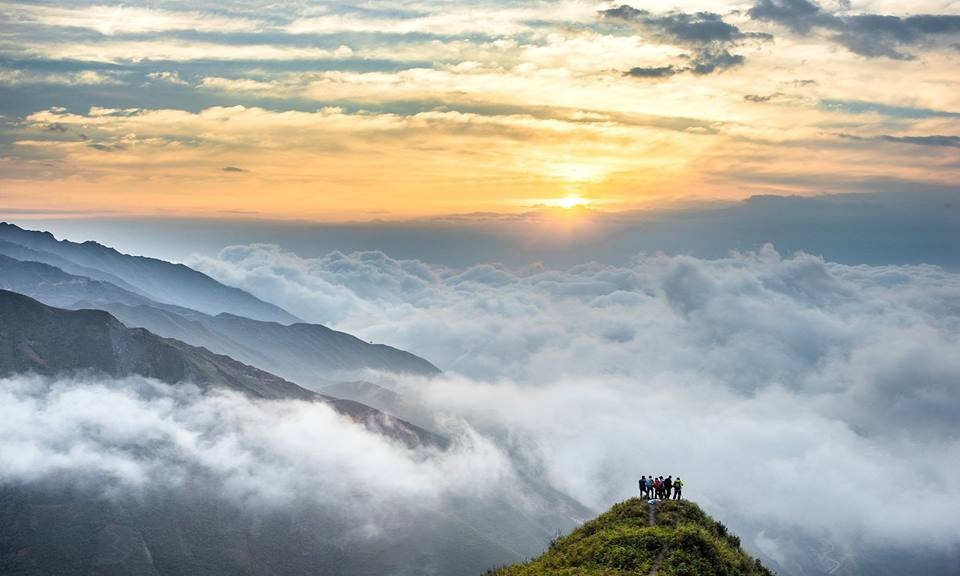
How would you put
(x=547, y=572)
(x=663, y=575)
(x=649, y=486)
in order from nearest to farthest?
(x=663, y=575)
(x=547, y=572)
(x=649, y=486)

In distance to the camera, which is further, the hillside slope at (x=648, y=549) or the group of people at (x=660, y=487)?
the group of people at (x=660, y=487)

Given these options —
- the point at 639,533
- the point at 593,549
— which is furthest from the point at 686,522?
the point at 593,549

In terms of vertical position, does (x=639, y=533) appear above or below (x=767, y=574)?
above

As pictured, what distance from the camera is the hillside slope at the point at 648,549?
5684cm

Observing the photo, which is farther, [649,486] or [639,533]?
[649,486]

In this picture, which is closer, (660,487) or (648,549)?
(648,549)

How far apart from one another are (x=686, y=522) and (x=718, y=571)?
10.6m

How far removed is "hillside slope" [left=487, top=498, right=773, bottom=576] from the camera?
186ft

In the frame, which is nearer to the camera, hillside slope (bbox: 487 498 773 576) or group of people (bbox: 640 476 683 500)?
hillside slope (bbox: 487 498 773 576)

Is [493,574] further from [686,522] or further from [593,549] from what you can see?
[686,522]

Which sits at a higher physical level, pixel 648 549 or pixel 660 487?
pixel 648 549

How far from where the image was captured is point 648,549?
59.9 metres

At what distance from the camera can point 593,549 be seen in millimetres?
62406

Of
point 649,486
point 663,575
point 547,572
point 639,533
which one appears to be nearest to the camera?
point 663,575
